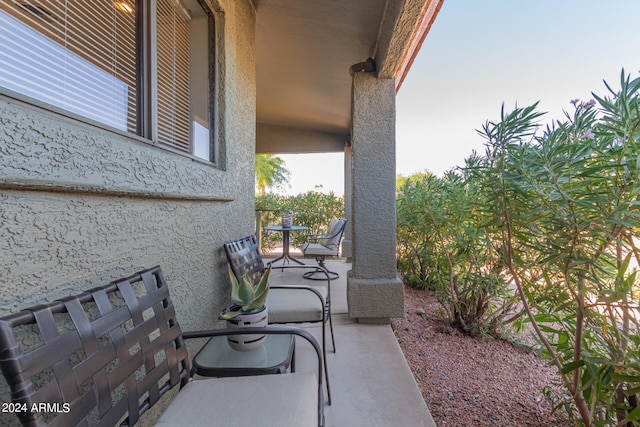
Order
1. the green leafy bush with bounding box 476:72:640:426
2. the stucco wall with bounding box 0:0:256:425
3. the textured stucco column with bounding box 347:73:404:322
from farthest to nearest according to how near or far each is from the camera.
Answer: the textured stucco column with bounding box 347:73:404:322
the green leafy bush with bounding box 476:72:640:426
the stucco wall with bounding box 0:0:256:425

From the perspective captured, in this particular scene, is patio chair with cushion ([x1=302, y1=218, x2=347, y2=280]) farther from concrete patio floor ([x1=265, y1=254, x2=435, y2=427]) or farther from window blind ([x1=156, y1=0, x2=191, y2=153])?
window blind ([x1=156, y1=0, x2=191, y2=153])

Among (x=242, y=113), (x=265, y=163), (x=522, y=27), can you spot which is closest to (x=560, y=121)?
(x=242, y=113)

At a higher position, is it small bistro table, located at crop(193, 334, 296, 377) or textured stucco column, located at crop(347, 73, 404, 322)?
textured stucco column, located at crop(347, 73, 404, 322)

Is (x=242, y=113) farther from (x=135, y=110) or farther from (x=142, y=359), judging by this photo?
(x=142, y=359)

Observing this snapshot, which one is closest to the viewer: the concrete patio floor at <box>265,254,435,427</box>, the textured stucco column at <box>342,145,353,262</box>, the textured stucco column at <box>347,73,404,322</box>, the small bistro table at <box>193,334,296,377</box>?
the small bistro table at <box>193,334,296,377</box>

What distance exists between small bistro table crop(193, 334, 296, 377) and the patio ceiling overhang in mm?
2196

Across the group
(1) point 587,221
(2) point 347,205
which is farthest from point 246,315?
(2) point 347,205

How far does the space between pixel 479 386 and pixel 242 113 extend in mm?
2869

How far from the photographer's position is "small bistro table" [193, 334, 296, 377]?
3.91ft

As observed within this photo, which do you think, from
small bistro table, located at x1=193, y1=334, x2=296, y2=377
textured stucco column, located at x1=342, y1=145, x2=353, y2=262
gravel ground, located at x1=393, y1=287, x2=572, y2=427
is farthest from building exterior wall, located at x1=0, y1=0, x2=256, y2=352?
textured stucco column, located at x1=342, y1=145, x2=353, y2=262

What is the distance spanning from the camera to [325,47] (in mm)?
3225

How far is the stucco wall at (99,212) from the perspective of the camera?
705 mm

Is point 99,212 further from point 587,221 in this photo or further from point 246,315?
point 587,221

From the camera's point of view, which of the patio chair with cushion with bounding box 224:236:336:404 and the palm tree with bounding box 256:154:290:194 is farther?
the palm tree with bounding box 256:154:290:194
